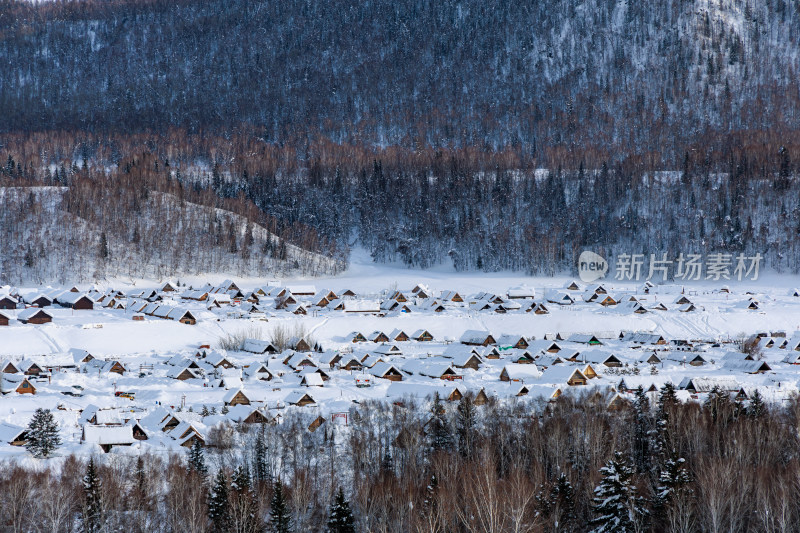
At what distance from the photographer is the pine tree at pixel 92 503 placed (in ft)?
81.8

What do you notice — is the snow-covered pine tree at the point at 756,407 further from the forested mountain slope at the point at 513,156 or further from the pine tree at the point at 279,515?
the forested mountain slope at the point at 513,156

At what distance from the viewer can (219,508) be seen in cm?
2570

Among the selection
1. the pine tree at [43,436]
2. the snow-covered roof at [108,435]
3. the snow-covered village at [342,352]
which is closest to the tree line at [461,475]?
the pine tree at [43,436]

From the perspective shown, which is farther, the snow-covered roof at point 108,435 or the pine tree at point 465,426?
the pine tree at point 465,426

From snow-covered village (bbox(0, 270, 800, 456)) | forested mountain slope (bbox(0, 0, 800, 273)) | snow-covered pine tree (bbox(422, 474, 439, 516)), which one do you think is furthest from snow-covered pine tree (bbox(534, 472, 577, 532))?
forested mountain slope (bbox(0, 0, 800, 273))

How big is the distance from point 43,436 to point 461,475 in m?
15.1

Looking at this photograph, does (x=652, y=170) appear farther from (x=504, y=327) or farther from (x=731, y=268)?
(x=504, y=327)

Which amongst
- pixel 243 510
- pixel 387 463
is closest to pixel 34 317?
pixel 387 463

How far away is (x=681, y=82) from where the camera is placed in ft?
589

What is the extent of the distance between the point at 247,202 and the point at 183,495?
101 m

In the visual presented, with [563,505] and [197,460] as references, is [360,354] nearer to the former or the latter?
[197,460]

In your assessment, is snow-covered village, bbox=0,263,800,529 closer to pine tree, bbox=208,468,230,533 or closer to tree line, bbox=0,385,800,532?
tree line, bbox=0,385,800,532

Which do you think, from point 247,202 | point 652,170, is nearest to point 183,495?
point 247,202

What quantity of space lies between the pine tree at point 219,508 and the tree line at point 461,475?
49mm
